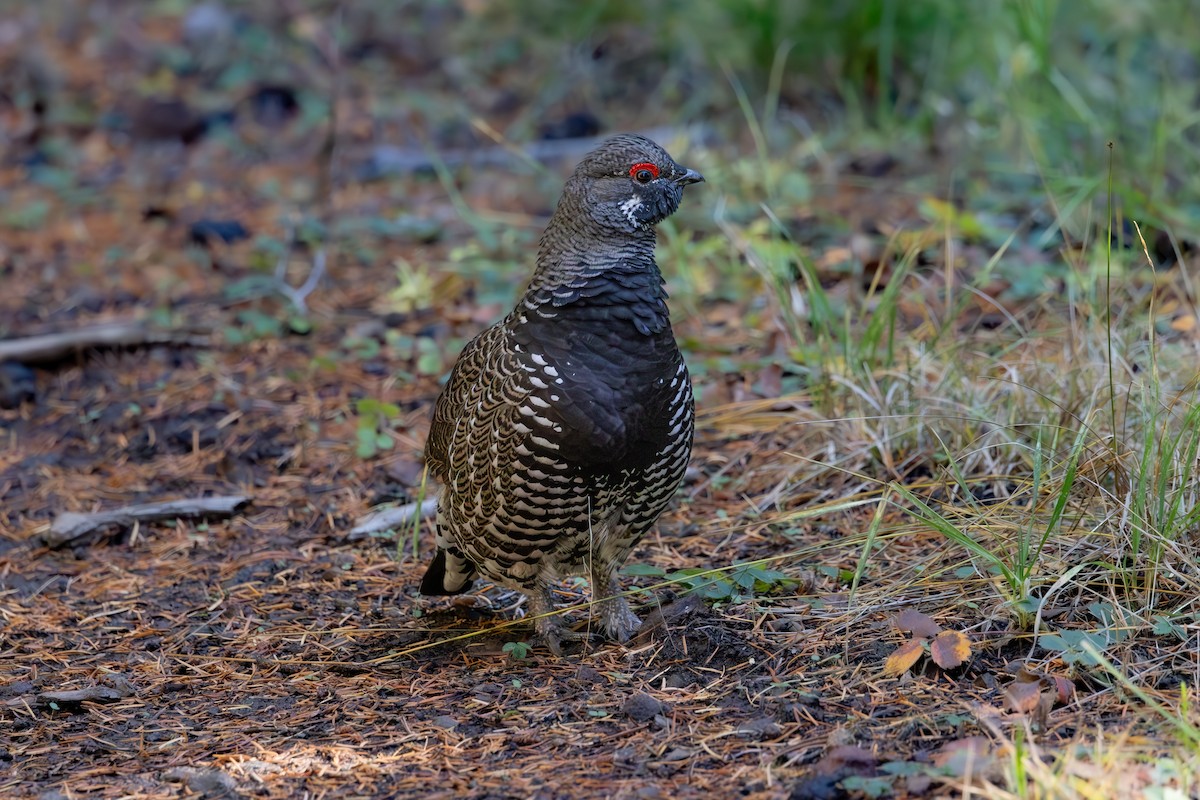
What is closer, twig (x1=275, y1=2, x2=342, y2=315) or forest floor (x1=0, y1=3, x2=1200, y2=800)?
forest floor (x1=0, y1=3, x2=1200, y2=800)

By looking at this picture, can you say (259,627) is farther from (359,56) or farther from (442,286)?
(359,56)

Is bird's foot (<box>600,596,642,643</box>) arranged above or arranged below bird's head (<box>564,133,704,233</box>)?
below

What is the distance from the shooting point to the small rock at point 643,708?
10.8ft

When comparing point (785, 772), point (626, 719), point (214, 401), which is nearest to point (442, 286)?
point (214, 401)

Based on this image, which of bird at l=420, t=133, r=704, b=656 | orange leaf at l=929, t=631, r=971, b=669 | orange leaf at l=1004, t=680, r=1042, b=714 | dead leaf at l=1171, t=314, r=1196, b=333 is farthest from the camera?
dead leaf at l=1171, t=314, r=1196, b=333

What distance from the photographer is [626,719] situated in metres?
3.29

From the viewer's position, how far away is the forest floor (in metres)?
3.09

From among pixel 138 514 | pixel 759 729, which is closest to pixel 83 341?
pixel 138 514

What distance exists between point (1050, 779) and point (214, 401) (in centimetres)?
413

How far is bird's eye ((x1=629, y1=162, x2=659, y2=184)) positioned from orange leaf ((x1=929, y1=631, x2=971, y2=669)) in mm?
1537

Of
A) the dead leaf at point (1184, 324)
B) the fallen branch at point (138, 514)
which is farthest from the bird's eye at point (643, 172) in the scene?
the dead leaf at point (1184, 324)

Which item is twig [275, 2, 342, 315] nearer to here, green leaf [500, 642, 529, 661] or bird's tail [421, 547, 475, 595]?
bird's tail [421, 547, 475, 595]

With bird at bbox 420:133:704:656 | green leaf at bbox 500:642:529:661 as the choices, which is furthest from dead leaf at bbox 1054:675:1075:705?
green leaf at bbox 500:642:529:661

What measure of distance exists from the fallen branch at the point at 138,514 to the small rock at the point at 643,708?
219 cm
